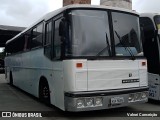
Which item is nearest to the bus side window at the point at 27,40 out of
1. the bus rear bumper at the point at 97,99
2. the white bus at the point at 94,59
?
the white bus at the point at 94,59

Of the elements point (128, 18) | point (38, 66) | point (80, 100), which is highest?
point (128, 18)

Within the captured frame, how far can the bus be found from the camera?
972cm

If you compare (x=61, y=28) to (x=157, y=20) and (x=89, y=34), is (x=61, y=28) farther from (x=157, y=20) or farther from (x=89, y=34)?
(x=157, y=20)

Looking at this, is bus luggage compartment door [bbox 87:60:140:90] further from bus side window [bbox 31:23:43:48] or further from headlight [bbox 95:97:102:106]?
bus side window [bbox 31:23:43:48]

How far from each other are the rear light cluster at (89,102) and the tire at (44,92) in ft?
6.76

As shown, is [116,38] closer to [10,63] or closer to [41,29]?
[41,29]

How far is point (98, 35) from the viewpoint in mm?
7566

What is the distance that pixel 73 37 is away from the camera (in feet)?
23.9

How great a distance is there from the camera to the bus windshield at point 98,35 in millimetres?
7309

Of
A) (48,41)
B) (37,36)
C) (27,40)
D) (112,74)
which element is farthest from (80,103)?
(27,40)

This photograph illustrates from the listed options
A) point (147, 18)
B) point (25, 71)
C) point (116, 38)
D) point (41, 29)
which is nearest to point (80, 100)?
point (116, 38)

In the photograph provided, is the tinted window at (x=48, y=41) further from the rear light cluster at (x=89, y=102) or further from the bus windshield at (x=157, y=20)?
the bus windshield at (x=157, y=20)

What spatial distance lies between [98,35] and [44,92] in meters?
2.89

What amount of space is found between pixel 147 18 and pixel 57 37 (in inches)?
150
